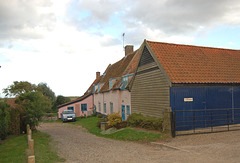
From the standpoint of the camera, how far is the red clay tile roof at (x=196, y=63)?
14010 millimetres

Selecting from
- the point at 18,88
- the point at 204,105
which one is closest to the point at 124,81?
the point at 204,105

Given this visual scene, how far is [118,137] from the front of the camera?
14547 millimetres

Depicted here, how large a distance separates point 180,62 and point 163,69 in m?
1.90

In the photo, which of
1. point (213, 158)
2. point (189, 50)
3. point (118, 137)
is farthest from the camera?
point (189, 50)

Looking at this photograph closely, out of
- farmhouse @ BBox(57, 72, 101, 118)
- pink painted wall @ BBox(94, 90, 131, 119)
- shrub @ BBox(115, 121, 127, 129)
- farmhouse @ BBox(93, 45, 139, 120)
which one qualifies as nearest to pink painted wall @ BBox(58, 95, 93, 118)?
farmhouse @ BBox(57, 72, 101, 118)

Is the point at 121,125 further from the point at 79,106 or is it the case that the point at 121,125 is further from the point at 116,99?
the point at 79,106

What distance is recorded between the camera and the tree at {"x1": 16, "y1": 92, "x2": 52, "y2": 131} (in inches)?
658

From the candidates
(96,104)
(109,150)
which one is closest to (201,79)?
(109,150)

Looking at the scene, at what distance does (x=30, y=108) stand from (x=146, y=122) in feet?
30.5

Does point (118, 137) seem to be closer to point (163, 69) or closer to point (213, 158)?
point (163, 69)

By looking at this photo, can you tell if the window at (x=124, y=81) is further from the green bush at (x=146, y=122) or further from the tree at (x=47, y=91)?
the tree at (x=47, y=91)

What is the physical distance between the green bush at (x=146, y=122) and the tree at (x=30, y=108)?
7.25 metres

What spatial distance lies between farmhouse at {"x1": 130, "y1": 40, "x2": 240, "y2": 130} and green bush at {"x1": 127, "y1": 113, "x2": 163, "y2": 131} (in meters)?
0.61

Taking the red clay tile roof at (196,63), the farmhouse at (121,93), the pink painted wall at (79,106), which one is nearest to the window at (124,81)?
the farmhouse at (121,93)
